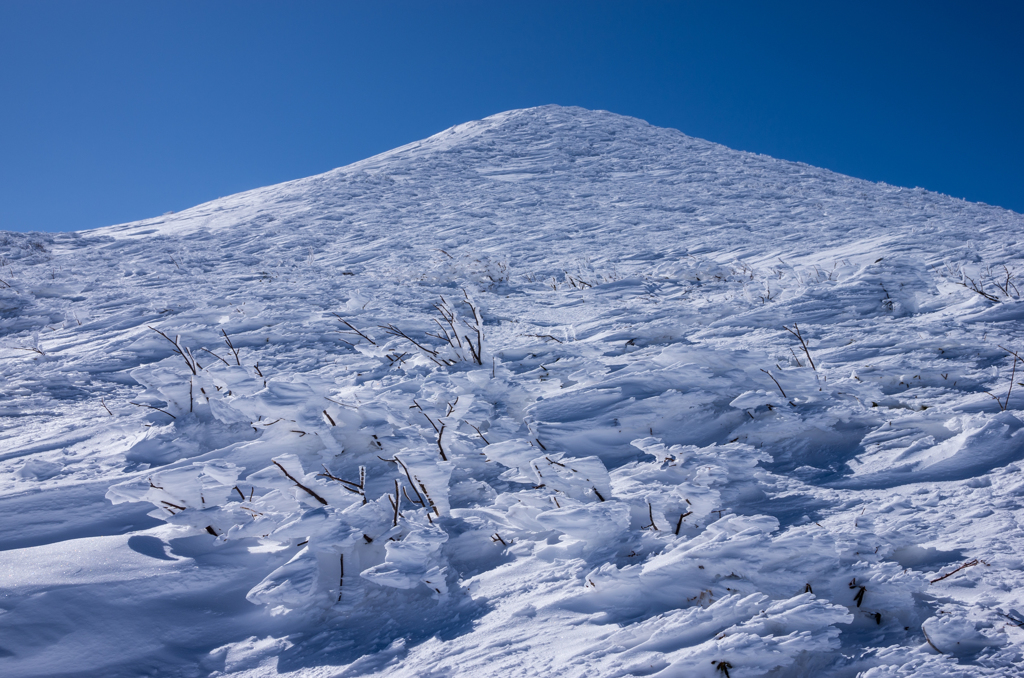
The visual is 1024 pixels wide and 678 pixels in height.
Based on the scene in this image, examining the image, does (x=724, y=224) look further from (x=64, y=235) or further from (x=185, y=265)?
(x=64, y=235)

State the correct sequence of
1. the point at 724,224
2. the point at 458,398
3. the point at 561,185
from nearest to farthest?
the point at 458,398 → the point at 724,224 → the point at 561,185

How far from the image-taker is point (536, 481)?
1.75 metres

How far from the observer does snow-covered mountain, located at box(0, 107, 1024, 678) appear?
3.70 ft

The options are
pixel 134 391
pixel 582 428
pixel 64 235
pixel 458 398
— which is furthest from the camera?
pixel 64 235

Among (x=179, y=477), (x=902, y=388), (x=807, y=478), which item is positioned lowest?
(x=807, y=478)

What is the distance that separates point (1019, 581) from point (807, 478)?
0.60m

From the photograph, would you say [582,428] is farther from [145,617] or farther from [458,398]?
[145,617]

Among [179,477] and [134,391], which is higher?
[134,391]

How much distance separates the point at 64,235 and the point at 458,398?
890 cm

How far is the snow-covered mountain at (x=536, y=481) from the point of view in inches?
44.4

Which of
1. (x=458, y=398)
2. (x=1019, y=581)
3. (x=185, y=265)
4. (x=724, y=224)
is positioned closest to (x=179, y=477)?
(x=458, y=398)

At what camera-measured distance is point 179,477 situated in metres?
1.69

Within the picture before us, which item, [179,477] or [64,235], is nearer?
[179,477]

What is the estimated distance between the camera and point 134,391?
2799mm
